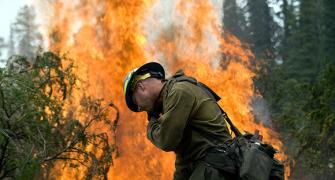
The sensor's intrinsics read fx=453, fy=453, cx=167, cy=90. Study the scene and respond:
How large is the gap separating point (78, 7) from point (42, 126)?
199 inches

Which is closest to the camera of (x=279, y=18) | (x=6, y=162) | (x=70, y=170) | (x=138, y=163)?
(x=6, y=162)

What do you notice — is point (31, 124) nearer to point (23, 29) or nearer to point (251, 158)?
point (251, 158)

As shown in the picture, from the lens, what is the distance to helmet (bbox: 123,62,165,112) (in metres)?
3.30

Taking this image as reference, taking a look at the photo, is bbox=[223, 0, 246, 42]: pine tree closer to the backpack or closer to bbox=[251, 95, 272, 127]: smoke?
bbox=[251, 95, 272, 127]: smoke

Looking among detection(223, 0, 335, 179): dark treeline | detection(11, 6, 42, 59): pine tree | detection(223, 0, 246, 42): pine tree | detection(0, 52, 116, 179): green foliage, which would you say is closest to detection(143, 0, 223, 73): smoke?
detection(0, 52, 116, 179): green foliage

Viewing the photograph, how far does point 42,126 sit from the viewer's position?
696 centimetres

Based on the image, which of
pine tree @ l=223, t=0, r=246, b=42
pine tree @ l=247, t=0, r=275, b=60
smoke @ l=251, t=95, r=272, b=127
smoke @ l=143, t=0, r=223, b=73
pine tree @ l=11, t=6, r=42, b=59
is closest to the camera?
smoke @ l=143, t=0, r=223, b=73

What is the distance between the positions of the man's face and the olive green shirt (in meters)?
0.12

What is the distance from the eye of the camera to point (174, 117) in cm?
300

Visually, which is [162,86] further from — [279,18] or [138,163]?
[279,18]

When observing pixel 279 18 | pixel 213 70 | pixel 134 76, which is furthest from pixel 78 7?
pixel 279 18

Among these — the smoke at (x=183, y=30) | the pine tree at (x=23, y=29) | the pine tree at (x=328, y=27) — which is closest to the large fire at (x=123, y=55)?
the smoke at (x=183, y=30)

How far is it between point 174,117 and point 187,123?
146 millimetres

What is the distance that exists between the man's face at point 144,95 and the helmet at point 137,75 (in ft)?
0.12
